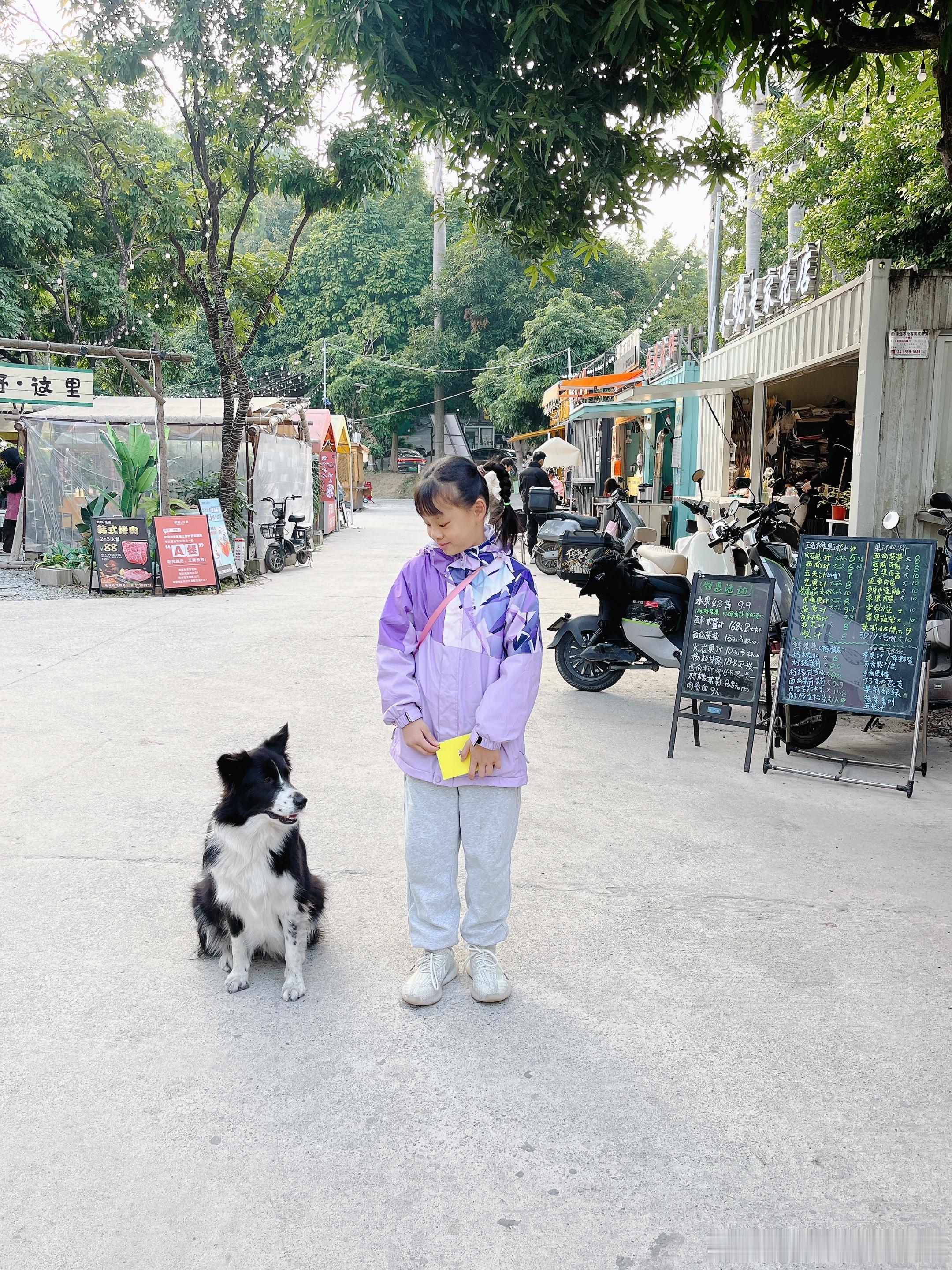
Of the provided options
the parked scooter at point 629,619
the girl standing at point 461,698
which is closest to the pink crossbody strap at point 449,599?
the girl standing at point 461,698

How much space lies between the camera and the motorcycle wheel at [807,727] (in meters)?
5.64

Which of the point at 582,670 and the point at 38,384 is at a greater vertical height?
the point at 38,384

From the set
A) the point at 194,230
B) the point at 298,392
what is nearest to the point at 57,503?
the point at 194,230

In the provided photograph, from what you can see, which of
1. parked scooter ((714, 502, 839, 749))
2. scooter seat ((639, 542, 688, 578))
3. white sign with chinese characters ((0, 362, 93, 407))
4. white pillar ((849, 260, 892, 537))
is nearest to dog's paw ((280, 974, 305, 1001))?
parked scooter ((714, 502, 839, 749))

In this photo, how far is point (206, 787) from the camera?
193 inches

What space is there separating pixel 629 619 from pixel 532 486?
31.4 ft

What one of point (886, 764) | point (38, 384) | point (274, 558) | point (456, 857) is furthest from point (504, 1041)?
point (274, 558)

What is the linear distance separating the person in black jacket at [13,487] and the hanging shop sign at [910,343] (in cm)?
1197

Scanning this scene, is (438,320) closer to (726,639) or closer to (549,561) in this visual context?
(549,561)

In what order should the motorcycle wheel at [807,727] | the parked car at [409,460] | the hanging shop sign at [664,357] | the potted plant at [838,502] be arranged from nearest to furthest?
the motorcycle wheel at [807,727] → the potted plant at [838,502] → the hanging shop sign at [664,357] → the parked car at [409,460]

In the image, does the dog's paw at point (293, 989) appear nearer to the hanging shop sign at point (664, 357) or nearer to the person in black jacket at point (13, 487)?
the person in black jacket at point (13, 487)

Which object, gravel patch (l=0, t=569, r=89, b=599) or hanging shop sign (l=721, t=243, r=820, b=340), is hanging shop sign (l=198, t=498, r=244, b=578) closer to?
gravel patch (l=0, t=569, r=89, b=599)

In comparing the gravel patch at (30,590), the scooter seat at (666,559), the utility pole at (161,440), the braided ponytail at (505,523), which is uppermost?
the utility pole at (161,440)

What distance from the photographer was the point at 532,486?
1609 centimetres
